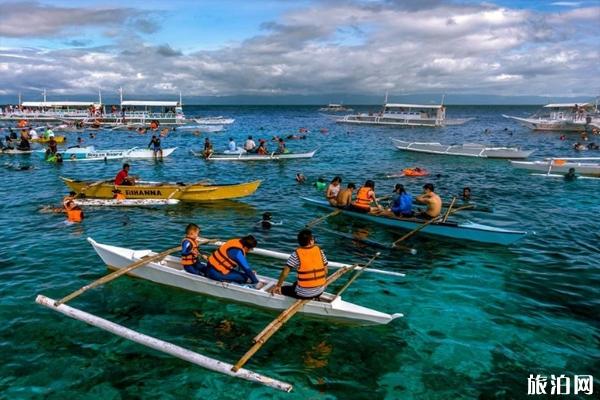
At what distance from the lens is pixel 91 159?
127 feet

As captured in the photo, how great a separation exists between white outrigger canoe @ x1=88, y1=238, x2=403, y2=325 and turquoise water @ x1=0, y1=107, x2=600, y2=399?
1.18 ft

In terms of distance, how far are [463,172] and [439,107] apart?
4799 centimetres

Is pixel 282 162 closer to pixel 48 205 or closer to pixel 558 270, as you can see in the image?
pixel 48 205

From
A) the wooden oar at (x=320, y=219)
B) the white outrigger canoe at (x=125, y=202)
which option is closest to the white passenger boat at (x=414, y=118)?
the wooden oar at (x=320, y=219)

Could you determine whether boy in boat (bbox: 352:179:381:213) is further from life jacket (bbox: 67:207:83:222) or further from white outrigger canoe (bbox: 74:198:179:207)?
life jacket (bbox: 67:207:83:222)

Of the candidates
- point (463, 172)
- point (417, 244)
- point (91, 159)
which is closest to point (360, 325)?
point (417, 244)

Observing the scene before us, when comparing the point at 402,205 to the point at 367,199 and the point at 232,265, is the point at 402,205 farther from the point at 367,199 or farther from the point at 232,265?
the point at 232,265

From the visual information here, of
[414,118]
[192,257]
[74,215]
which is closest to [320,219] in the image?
[192,257]

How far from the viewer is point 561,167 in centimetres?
3272

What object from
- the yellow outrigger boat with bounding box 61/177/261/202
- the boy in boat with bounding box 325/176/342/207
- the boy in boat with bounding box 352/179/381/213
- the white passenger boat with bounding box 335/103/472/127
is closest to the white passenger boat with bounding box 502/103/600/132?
the white passenger boat with bounding box 335/103/472/127

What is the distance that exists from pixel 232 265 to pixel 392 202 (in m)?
9.88

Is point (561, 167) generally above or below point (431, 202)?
above

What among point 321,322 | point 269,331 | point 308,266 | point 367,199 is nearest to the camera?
point 269,331

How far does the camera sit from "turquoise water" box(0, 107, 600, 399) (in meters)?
9.02
